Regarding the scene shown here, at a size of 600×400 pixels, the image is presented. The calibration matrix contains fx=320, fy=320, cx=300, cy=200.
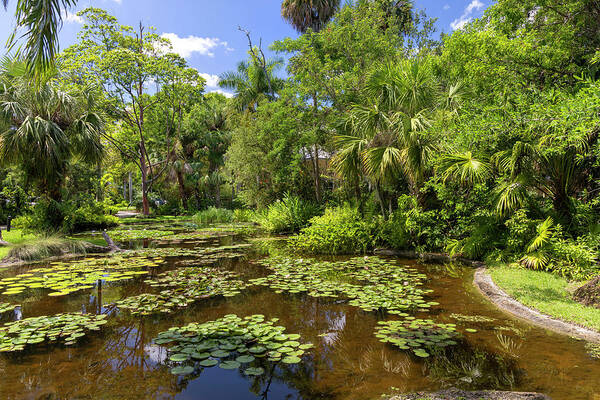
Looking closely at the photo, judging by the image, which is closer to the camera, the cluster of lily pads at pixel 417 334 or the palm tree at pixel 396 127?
the cluster of lily pads at pixel 417 334

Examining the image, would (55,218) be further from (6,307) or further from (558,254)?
(558,254)

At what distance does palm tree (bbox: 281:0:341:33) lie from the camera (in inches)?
769

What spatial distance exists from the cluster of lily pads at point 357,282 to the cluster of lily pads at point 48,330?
8.93ft

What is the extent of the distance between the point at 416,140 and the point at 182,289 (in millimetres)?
6294

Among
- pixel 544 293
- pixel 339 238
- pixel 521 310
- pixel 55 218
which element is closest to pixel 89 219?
pixel 55 218

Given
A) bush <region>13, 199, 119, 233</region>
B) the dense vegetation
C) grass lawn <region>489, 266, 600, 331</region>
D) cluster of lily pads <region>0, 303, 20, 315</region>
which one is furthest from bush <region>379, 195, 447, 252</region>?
bush <region>13, 199, 119, 233</region>

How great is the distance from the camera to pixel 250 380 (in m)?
2.95

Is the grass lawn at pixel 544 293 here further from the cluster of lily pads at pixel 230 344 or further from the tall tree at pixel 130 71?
the tall tree at pixel 130 71

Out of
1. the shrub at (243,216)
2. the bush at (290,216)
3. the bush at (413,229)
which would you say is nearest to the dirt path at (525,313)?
the bush at (413,229)

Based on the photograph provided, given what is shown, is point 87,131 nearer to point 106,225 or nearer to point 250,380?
point 106,225

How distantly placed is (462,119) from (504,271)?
3199 mm

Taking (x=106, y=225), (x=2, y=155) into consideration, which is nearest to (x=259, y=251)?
(x=2, y=155)

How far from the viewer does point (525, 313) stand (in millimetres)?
4273

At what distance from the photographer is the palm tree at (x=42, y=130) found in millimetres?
9703
